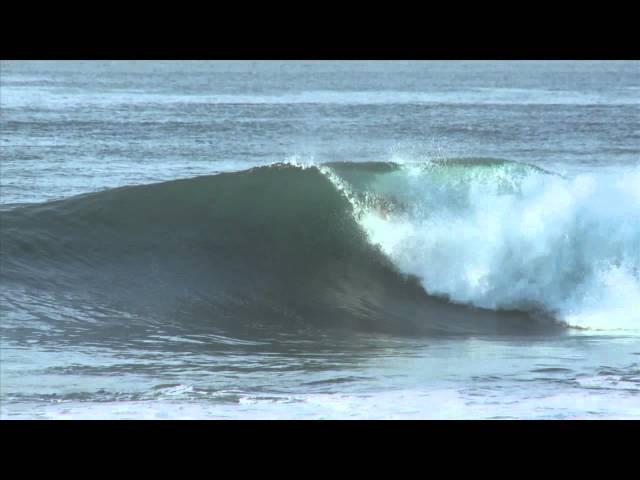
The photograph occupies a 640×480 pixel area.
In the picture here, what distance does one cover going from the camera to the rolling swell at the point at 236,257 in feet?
42.4

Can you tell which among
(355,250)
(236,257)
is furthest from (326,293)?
(236,257)

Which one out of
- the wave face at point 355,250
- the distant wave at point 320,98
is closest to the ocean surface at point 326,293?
the wave face at point 355,250

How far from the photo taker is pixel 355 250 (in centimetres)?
1516

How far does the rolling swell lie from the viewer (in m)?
12.9

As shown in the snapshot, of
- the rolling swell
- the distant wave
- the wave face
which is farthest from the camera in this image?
the distant wave

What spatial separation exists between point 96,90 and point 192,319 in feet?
170

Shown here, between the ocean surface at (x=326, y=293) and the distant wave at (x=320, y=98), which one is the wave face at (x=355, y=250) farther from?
the distant wave at (x=320, y=98)

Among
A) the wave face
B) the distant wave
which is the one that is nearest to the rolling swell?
the wave face

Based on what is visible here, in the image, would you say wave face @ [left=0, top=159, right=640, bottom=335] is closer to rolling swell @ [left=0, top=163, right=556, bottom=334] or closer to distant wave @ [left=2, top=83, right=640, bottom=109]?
rolling swell @ [left=0, top=163, right=556, bottom=334]

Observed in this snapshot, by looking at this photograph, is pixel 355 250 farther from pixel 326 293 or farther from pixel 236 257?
pixel 236 257

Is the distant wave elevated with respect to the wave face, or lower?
elevated

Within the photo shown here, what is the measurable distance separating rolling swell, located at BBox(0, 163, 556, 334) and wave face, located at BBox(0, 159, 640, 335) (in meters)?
0.03

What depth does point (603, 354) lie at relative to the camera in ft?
35.1

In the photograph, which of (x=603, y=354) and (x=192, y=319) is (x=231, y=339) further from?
(x=603, y=354)
